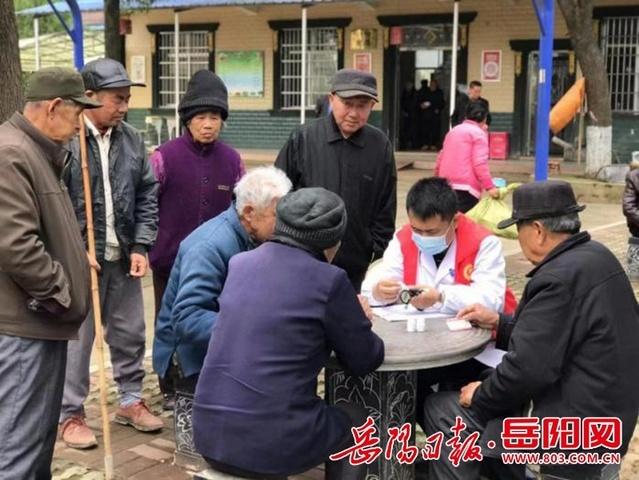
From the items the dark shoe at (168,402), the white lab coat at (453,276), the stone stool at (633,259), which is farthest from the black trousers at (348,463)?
the stone stool at (633,259)

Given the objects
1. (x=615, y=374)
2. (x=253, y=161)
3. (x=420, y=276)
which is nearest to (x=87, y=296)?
(x=420, y=276)

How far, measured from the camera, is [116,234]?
4336mm

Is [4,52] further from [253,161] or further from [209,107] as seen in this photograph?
[253,161]

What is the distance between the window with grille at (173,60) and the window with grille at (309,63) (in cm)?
230

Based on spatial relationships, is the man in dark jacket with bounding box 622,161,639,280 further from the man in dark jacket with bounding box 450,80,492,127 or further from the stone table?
the stone table

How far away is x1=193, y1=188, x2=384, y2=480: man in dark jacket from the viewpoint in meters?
2.76

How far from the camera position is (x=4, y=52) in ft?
21.6

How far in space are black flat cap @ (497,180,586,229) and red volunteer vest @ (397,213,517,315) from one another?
30.2 inches

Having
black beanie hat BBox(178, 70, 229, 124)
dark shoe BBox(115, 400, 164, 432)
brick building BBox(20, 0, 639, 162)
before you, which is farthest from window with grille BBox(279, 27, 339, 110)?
dark shoe BBox(115, 400, 164, 432)

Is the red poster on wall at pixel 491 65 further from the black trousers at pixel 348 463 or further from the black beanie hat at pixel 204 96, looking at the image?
the black trousers at pixel 348 463

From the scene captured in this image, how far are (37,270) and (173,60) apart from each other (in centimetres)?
1902

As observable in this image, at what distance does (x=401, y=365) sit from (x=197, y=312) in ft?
2.84

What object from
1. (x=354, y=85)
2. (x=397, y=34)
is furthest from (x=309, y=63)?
(x=354, y=85)

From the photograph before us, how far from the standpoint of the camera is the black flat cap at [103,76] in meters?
4.18
